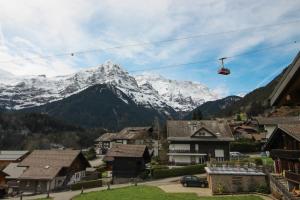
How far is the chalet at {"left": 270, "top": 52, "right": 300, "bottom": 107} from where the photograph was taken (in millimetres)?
7746

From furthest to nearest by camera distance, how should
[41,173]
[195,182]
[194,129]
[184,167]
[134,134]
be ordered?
[134,134] → [194,129] → [184,167] → [41,173] → [195,182]

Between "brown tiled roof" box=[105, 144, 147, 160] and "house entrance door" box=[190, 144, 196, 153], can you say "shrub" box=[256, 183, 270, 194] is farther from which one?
"house entrance door" box=[190, 144, 196, 153]

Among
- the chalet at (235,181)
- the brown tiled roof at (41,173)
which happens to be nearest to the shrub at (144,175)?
the brown tiled roof at (41,173)

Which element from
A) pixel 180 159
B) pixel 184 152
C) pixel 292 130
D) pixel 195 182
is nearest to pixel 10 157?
pixel 180 159

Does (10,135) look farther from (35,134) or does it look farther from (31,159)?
(31,159)

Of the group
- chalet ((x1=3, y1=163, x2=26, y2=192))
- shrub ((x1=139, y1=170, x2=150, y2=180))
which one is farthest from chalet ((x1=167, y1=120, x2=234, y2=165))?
chalet ((x1=3, y1=163, x2=26, y2=192))

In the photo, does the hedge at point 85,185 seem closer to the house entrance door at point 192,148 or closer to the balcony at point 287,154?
the house entrance door at point 192,148

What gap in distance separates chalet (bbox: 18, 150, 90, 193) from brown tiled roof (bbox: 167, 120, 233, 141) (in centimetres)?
1885

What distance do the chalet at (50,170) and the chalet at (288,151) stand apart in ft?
105

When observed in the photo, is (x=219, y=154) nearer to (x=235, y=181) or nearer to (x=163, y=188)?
(x=163, y=188)

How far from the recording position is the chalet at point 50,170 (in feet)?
162

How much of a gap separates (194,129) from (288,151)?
36775 millimetres

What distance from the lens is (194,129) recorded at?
66.5m

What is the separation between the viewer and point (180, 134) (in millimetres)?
64875
